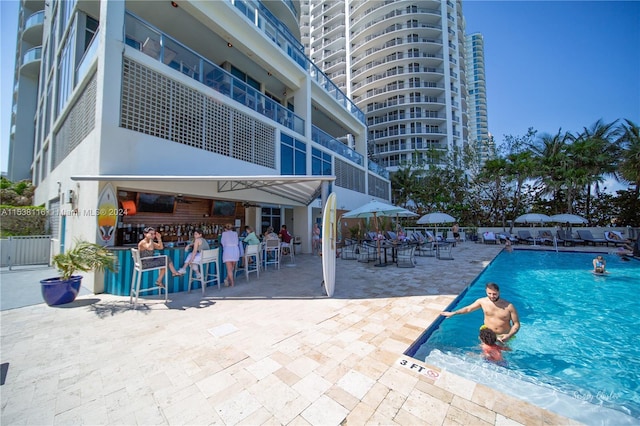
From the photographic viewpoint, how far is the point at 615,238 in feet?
51.6

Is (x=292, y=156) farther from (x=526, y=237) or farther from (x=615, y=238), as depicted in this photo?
(x=615, y=238)

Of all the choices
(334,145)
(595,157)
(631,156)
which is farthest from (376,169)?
(631,156)

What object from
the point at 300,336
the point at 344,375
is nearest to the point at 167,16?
the point at 300,336

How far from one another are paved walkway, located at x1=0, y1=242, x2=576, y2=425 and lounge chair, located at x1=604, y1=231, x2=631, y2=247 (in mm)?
19313

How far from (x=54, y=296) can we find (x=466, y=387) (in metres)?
7.62

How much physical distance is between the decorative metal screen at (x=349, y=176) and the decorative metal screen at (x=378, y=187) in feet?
6.56

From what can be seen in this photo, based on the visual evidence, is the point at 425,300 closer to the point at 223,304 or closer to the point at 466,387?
the point at 466,387

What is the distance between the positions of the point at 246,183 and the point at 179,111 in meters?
3.11

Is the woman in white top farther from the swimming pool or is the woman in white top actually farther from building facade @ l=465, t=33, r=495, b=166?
building facade @ l=465, t=33, r=495, b=166

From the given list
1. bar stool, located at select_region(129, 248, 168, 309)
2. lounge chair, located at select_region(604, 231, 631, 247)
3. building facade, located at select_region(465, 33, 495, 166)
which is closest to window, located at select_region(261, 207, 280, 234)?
A: bar stool, located at select_region(129, 248, 168, 309)

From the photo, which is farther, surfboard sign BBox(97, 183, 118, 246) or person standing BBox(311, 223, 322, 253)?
person standing BBox(311, 223, 322, 253)

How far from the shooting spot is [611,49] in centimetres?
990

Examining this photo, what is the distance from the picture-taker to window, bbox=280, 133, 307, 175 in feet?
40.4

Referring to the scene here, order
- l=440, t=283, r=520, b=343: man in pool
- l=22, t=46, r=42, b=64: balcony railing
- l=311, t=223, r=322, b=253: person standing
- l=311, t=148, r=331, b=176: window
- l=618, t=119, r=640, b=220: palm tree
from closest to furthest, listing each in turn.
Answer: l=440, t=283, r=520, b=343: man in pool < l=311, t=223, r=322, b=253: person standing < l=311, t=148, r=331, b=176: window < l=618, t=119, r=640, b=220: palm tree < l=22, t=46, r=42, b=64: balcony railing
